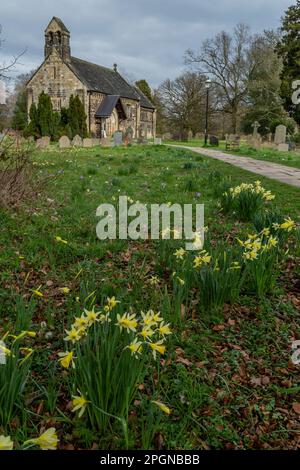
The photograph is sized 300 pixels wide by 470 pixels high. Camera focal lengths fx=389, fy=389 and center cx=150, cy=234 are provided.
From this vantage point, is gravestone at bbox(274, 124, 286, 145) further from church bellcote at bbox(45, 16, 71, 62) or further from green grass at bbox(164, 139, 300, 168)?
church bellcote at bbox(45, 16, 71, 62)

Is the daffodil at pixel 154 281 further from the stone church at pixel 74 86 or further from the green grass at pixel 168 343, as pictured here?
the stone church at pixel 74 86

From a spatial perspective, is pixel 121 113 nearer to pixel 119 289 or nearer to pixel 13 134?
pixel 13 134

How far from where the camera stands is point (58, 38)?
3931 cm

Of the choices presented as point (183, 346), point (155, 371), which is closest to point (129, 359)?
point (155, 371)

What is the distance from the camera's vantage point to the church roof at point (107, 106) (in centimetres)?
3991

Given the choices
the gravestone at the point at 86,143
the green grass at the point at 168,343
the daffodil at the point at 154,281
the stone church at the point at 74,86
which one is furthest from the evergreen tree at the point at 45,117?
the daffodil at the point at 154,281

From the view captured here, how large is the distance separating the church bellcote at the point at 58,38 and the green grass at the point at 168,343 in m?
39.2

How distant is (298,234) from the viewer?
4090mm

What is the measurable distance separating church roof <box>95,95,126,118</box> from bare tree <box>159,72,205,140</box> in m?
11.3

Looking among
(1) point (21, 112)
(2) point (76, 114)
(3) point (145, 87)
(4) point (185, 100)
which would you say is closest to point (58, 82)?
(1) point (21, 112)

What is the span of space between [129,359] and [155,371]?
25.5 inches

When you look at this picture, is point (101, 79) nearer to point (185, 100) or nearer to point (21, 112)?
point (21, 112)

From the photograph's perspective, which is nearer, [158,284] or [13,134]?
[158,284]

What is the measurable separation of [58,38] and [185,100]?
17.8m
